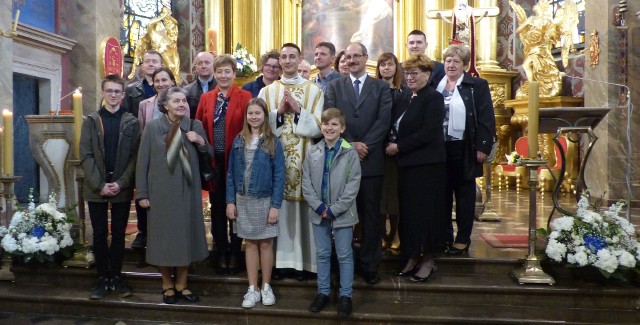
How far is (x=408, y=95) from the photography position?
13.5 ft

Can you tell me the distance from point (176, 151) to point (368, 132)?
1265mm

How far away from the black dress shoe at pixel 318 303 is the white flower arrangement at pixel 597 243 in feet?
5.13

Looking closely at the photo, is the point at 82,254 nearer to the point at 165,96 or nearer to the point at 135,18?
the point at 165,96

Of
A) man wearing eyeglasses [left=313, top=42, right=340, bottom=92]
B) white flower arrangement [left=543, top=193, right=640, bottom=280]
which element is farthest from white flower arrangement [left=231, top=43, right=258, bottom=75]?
white flower arrangement [left=543, top=193, right=640, bottom=280]

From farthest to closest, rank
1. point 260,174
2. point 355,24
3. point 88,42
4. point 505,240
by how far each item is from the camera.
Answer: point 355,24 → point 88,42 → point 505,240 → point 260,174

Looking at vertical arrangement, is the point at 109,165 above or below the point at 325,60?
below

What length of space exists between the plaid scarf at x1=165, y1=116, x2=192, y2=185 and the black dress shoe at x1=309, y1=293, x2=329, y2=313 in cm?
111

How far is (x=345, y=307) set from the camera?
12.0ft

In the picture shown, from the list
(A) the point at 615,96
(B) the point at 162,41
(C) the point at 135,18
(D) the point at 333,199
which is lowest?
(D) the point at 333,199

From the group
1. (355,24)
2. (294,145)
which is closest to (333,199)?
(294,145)

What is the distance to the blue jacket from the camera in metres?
3.78

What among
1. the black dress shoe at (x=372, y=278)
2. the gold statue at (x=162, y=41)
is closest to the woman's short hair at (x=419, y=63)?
the black dress shoe at (x=372, y=278)

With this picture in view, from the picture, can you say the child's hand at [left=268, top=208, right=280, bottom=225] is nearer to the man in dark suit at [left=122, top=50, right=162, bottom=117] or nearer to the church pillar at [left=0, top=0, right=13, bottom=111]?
the man in dark suit at [left=122, top=50, right=162, bottom=117]

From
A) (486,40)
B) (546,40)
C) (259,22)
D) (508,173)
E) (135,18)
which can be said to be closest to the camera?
(546,40)
